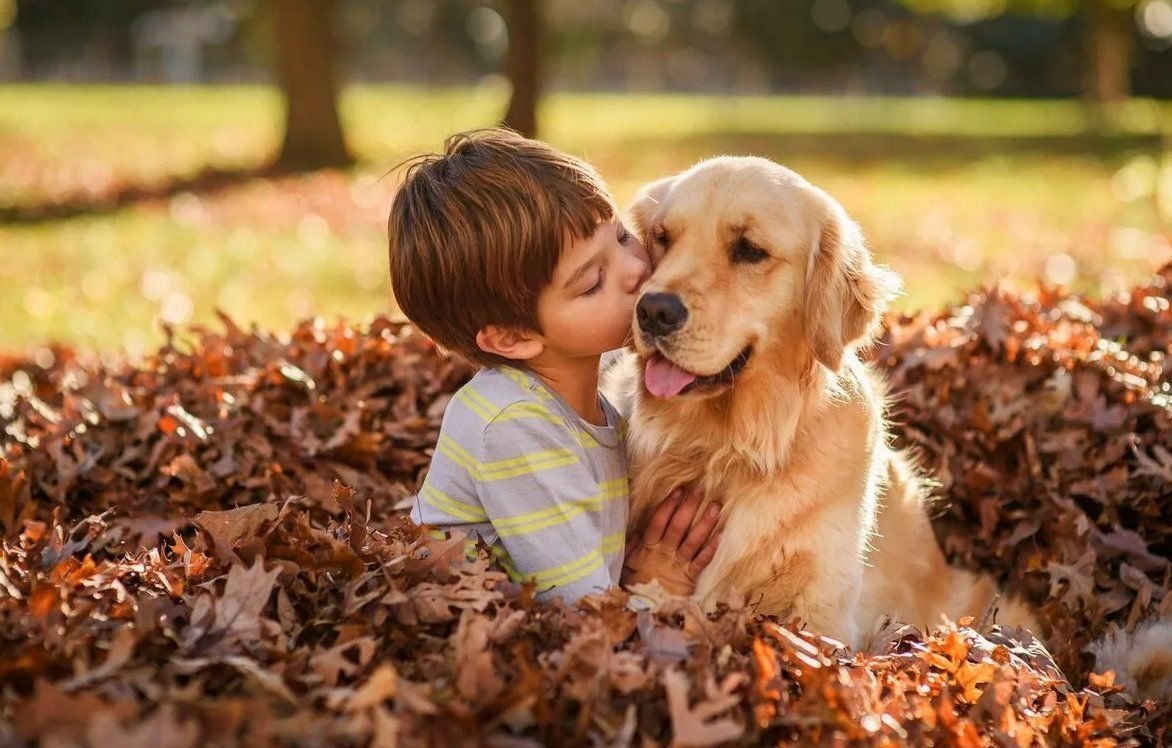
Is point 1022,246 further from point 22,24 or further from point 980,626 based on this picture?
point 22,24

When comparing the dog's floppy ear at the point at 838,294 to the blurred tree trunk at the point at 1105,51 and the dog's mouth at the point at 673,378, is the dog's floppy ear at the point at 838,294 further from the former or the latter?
the blurred tree trunk at the point at 1105,51

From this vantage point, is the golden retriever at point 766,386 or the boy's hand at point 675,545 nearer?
the golden retriever at point 766,386

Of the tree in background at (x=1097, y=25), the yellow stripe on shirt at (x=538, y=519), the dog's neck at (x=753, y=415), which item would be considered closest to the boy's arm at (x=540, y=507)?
the yellow stripe on shirt at (x=538, y=519)

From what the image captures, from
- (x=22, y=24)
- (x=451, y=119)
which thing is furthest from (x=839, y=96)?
(x=22, y=24)

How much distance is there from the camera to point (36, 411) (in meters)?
4.30

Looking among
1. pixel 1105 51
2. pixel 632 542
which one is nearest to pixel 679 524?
pixel 632 542

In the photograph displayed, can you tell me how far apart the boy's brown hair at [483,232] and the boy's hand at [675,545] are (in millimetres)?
719

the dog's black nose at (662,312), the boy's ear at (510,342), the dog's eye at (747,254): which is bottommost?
the boy's ear at (510,342)

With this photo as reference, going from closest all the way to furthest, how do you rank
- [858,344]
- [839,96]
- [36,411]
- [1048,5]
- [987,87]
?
[858,344] → [36,411] → [1048,5] → [987,87] → [839,96]

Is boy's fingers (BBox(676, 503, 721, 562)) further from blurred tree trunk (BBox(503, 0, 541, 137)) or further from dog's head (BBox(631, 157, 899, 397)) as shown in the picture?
blurred tree trunk (BBox(503, 0, 541, 137))

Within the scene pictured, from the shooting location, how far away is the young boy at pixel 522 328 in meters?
3.00

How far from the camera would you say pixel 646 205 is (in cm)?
361

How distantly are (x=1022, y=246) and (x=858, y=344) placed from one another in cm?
838

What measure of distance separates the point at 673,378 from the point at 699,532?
0.50 metres
